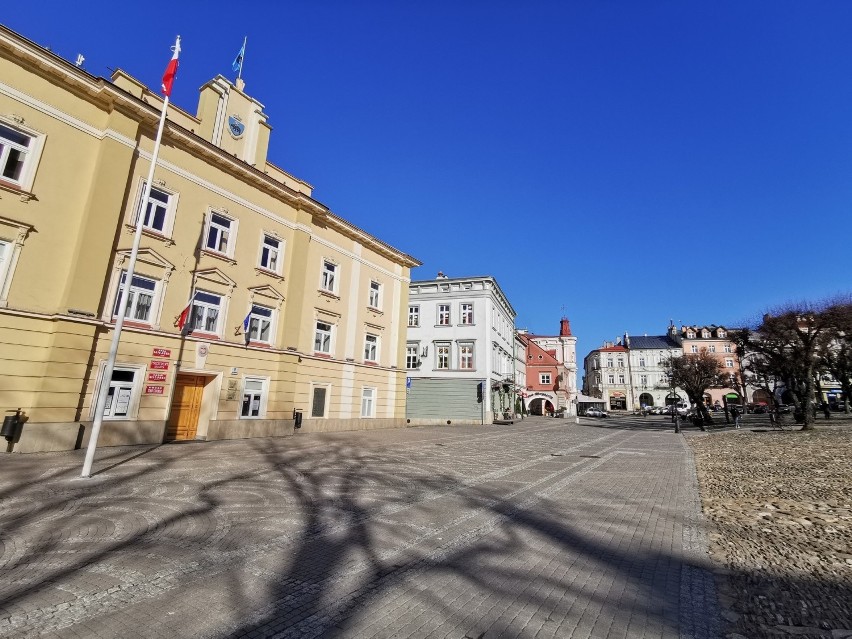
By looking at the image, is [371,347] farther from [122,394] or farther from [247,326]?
[122,394]

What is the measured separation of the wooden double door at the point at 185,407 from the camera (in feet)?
51.1

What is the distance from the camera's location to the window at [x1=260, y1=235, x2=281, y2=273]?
1911 centimetres

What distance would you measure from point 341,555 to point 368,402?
19609mm

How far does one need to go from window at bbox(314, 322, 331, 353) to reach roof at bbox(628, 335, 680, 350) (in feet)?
264

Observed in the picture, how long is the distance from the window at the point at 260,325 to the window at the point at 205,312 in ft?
4.60

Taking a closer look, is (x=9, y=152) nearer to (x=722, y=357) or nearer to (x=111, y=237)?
(x=111, y=237)

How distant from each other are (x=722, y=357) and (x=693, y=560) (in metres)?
87.5

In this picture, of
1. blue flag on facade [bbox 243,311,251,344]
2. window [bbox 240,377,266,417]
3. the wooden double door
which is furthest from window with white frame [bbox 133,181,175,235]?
window [bbox 240,377,266,417]

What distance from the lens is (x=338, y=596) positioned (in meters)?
3.96

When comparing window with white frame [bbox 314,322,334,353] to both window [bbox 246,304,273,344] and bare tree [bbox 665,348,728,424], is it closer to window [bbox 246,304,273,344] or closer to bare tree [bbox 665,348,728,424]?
window [bbox 246,304,273,344]

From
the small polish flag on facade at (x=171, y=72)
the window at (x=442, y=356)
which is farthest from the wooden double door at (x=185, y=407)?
the window at (x=442, y=356)

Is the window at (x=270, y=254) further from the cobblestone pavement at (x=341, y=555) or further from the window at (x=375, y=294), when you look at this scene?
the cobblestone pavement at (x=341, y=555)

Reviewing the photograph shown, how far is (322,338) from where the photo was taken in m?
21.9

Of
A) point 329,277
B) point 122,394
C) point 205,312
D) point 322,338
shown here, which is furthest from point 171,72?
point 322,338
